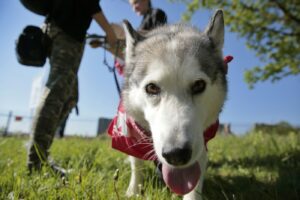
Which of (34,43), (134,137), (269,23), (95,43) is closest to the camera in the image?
(134,137)

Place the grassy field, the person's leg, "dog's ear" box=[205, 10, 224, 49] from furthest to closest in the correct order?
the person's leg
"dog's ear" box=[205, 10, 224, 49]
the grassy field

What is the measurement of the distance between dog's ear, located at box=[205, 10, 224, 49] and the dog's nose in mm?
1223

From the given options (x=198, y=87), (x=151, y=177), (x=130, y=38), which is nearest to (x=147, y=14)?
(x=130, y=38)

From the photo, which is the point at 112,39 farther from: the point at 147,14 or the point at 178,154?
the point at 178,154

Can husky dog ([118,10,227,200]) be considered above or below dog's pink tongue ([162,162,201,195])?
above

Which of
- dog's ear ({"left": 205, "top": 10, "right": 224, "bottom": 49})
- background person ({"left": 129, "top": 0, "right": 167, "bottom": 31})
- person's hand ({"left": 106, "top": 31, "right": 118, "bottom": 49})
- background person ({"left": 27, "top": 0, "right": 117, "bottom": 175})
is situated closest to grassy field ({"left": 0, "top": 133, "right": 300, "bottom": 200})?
background person ({"left": 27, "top": 0, "right": 117, "bottom": 175})

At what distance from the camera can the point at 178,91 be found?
2.07 metres

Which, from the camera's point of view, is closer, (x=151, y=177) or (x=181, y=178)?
(x=181, y=178)

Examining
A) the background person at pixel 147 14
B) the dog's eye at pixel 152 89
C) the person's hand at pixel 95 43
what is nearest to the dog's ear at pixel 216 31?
the dog's eye at pixel 152 89

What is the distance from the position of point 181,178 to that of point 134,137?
85 centimetres

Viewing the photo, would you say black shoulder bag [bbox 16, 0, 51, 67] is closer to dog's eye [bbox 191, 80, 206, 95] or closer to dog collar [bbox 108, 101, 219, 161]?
dog collar [bbox 108, 101, 219, 161]

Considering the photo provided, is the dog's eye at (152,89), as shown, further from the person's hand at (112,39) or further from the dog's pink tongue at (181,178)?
the person's hand at (112,39)

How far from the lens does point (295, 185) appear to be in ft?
9.80

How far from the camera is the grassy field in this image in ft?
6.86
